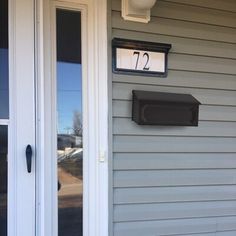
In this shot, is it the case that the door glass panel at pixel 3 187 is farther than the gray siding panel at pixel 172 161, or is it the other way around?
the gray siding panel at pixel 172 161

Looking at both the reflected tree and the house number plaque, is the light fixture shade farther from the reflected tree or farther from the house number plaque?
the reflected tree

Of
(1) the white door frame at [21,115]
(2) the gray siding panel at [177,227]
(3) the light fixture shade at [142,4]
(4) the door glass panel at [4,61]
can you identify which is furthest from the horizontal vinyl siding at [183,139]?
(4) the door glass panel at [4,61]

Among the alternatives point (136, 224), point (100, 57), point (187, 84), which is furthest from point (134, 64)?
point (136, 224)

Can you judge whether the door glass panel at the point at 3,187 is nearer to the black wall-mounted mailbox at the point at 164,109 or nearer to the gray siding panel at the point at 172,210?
the gray siding panel at the point at 172,210

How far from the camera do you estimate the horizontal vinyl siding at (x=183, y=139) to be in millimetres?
2648

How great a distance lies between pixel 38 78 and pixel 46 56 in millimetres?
146

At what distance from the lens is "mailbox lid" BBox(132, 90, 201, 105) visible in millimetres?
2605

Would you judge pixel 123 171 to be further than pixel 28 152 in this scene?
Yes

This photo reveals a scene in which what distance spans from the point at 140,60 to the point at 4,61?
871mm

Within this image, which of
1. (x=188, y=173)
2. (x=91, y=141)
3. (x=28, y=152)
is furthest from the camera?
(x=188, y=173)

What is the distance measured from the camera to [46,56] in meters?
2.48

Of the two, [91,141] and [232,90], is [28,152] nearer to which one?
[91,141]

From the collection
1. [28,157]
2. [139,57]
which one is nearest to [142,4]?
[139,57]

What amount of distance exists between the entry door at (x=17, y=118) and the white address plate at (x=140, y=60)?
0.57 m
